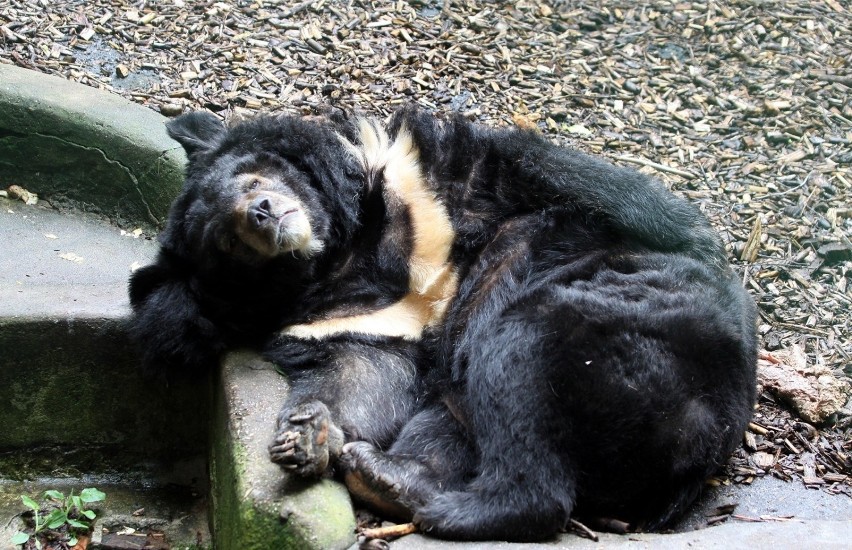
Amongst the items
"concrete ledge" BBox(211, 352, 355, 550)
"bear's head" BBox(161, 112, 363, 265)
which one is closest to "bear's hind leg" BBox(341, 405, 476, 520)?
"concrete ledge" BBox(211, 352, 355, 550)

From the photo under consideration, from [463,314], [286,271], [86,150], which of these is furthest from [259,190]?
[86,150]

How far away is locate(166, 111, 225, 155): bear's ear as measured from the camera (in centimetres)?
465

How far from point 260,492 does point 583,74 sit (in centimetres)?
493

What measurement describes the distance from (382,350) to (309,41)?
3.67 meters

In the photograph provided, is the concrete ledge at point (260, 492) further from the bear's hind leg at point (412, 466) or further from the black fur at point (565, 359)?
the black fur at point (565, 359)

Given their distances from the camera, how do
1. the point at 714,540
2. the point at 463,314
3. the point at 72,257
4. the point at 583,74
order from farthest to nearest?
the point at 583,74
the point at 72,257
the point at 463,314
the point at 714,540

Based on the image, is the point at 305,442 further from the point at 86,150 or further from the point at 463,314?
the point at 86,150

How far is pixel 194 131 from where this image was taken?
15.4 feet

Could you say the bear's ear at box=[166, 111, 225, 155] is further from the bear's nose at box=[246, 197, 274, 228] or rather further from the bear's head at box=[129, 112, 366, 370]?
the bear's nose at box=[246, 197, 274, 228]

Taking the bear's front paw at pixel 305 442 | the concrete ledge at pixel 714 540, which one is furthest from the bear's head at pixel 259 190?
the concrete ledge at pixel 714 540

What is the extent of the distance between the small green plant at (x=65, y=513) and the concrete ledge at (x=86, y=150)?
1.91 m

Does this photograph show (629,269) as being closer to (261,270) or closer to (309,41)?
(261,270)

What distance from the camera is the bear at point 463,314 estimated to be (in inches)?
136

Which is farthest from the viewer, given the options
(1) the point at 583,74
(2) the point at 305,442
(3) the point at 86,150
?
(1) the point at 583,74
